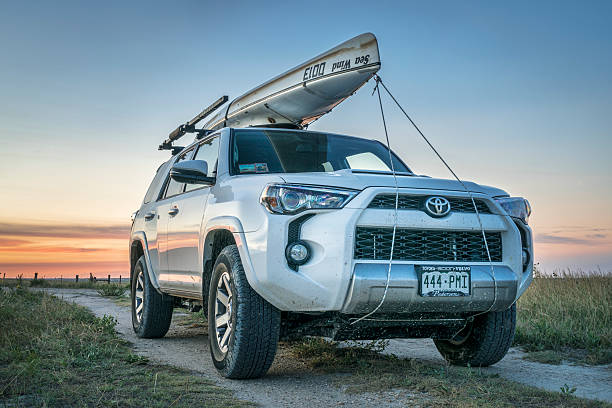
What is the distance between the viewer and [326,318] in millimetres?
4133

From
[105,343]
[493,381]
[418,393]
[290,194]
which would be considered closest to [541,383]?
[493,381]

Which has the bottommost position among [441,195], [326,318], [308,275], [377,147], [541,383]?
[541,383]

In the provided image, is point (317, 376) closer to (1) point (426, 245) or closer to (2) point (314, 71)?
(1) point (426, 245)

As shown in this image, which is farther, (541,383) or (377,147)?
(377,147)

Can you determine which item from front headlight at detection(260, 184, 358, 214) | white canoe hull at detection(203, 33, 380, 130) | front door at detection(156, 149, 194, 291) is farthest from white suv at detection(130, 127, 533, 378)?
white canoe hull at detection(203, 33, 380, 130)

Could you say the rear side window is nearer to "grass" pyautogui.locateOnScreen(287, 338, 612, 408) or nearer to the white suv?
the white suv

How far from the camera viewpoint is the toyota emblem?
161 inches

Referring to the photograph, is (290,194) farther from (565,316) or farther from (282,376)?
(565,316)

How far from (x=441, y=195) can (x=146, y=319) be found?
160 inches

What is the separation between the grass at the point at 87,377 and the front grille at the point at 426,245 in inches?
49.9

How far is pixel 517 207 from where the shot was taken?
460 centimetres

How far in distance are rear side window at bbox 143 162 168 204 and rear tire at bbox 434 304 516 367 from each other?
3.99 meters

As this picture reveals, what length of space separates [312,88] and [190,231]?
264 cm

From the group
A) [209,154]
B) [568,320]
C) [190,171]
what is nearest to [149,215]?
[209,154]
